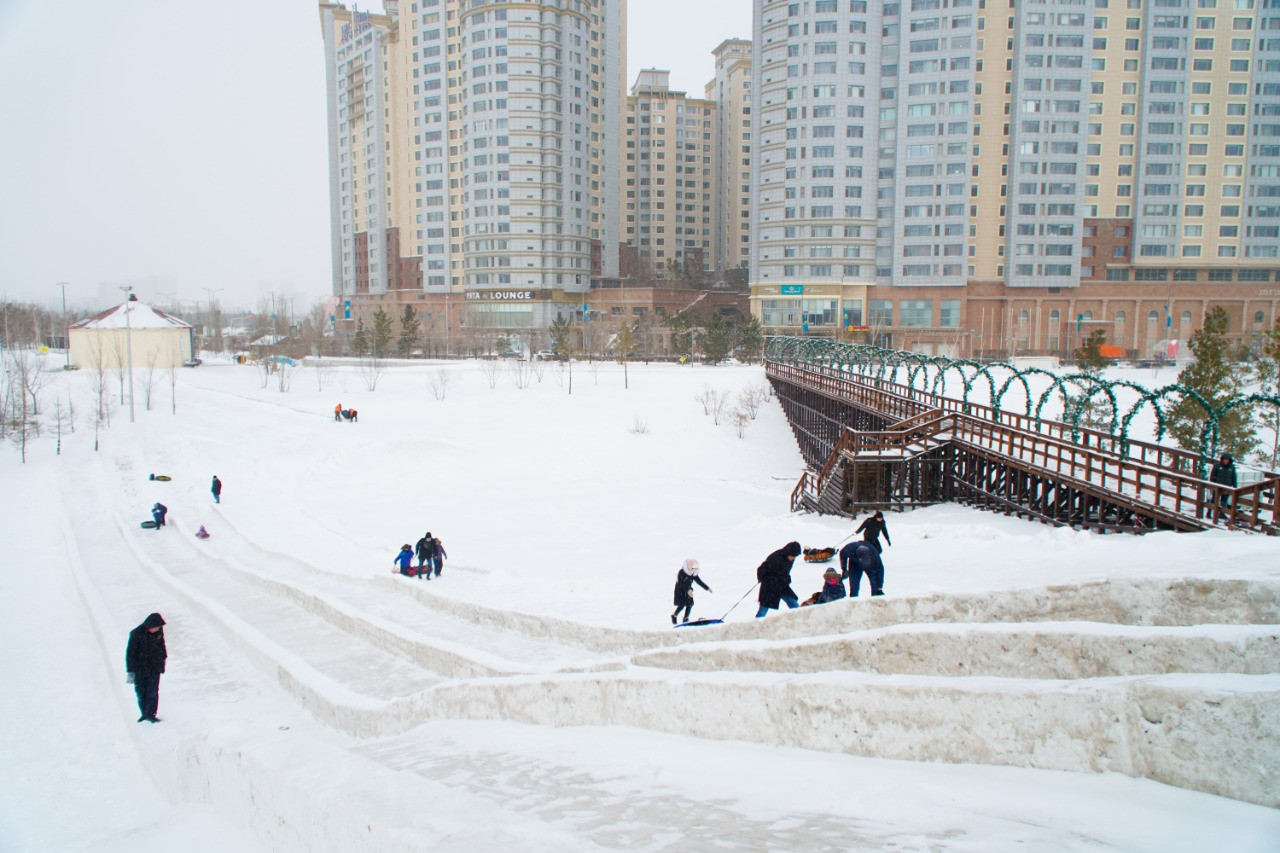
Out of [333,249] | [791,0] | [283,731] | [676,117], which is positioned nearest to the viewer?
[283,731]

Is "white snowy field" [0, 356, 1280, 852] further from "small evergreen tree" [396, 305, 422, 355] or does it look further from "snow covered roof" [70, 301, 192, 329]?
"small evergreen tree" [396, 305, 422, 355]

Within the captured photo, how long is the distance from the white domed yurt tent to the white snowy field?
55031 millimetres

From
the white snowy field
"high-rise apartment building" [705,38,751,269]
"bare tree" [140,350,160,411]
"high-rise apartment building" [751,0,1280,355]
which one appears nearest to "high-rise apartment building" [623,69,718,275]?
"high-rise apartment building" [705,38,751,269]

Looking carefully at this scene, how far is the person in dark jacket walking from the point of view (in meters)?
11.7

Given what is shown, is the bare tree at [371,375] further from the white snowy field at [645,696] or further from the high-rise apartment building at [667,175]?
the high-rise apartment building at [667,175]

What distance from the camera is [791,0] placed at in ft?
264

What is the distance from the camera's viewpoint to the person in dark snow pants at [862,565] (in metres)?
11.6

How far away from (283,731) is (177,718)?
3.57m

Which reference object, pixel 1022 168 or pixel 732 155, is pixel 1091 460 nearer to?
pixel 1022 168

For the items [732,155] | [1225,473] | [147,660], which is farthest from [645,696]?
[732,155]

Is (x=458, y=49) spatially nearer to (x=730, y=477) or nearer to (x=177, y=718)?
(x=730, y=477)

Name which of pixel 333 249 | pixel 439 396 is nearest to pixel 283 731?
pixel 439 396

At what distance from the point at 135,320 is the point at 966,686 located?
85.6m

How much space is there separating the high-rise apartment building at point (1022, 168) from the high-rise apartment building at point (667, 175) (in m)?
52.4
